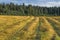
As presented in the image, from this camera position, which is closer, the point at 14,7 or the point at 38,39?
the point at 38,39

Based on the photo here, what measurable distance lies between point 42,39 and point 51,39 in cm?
77

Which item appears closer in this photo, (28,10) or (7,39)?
(7,39)

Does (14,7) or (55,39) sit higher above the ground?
(55,39)

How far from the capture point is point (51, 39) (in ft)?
60.2

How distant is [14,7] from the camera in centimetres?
16012

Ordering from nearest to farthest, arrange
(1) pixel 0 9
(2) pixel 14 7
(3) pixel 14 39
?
(3) pixel 14 39 → (1) pixel 0 9 → (2) pixel 14 7

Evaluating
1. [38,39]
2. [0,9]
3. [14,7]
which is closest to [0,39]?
[38,39]

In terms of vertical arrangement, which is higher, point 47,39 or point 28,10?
point 47,39

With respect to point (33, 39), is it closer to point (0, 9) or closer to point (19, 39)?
point (19, 39)

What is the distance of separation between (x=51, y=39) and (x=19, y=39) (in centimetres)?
254

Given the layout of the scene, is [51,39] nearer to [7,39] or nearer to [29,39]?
[29,39]

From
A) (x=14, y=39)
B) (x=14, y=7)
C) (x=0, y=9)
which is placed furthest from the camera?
(x=14, y=7)

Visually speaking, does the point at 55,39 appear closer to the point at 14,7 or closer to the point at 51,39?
the point at 51,39

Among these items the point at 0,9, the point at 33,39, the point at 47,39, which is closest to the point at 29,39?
the point at 33,39
